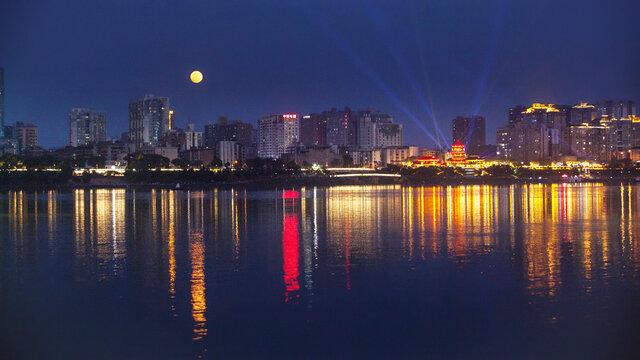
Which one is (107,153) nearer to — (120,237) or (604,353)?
(120,237)

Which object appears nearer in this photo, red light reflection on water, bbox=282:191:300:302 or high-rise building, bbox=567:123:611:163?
red light reflection on water, bbox=282:191:300:302

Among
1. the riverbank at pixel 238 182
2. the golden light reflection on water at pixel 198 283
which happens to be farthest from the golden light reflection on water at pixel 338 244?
the riverbank at pixel 238 182

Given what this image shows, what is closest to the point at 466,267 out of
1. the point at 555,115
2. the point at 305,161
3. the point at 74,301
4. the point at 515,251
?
the point at 515,251

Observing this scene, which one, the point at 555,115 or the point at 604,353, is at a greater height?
the point at 555,115

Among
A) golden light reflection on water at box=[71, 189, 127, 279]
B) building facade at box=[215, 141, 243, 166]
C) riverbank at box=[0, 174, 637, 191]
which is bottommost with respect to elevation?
golden light reflection on water at box=[71, 189, 127, 279]

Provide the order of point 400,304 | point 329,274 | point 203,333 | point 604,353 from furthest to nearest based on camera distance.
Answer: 1. point 329,274
2. point 400,304
3. point 203,333
4. point 604,353

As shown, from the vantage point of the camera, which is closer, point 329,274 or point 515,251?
point 329,274

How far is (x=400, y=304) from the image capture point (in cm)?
1160

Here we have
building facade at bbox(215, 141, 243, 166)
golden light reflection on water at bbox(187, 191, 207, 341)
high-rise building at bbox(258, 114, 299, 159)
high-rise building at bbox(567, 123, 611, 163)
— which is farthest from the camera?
high-rise building at bbox(258, 114, 299, 159)

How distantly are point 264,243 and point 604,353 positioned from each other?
40.6ft

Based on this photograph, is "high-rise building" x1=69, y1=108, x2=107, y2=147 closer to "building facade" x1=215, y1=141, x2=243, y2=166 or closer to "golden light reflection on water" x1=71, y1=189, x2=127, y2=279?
"building facade" x1=215, y1=141, x2=243, y2=166

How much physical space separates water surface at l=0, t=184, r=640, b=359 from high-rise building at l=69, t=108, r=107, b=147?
179067 mm

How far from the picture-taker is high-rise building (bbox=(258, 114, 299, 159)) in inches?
7628

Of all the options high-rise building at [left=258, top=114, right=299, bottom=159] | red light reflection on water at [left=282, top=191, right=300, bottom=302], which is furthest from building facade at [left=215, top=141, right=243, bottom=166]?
red light reflection on water at [left=282, top=191, right=300, bottom=302]
